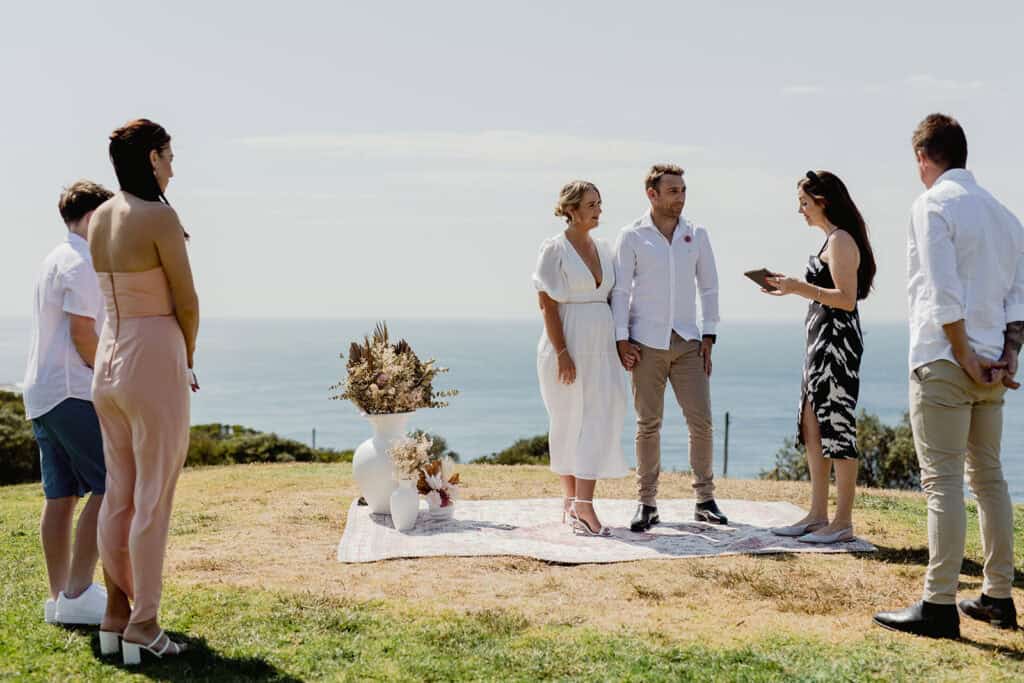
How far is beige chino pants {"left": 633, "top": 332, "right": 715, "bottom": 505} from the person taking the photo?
7.35 meters

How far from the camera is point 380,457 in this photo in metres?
8.09

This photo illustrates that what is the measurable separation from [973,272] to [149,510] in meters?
3.77

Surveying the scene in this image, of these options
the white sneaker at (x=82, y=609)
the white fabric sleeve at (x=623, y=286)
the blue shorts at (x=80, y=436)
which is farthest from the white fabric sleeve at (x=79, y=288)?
the white fabric sleeve at (x=623, y=286)

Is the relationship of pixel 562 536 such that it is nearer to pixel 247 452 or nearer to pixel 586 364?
pixel 586 364

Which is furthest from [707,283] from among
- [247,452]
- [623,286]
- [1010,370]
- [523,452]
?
[523,452]

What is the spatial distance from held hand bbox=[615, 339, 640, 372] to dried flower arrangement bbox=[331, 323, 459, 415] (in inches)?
54.4

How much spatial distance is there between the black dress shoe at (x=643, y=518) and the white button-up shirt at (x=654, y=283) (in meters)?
1.20

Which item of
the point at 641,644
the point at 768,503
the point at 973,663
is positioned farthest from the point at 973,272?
the point at 768,503

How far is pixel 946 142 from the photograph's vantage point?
4.94 meters

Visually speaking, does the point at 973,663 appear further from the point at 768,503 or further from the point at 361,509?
the point at 361,509

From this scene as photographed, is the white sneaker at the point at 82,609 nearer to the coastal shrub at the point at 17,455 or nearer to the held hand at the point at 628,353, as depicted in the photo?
the held hand at the point at 628,353

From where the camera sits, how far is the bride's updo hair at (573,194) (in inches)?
282

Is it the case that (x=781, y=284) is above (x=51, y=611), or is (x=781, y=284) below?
above

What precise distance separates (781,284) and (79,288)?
154 inches
